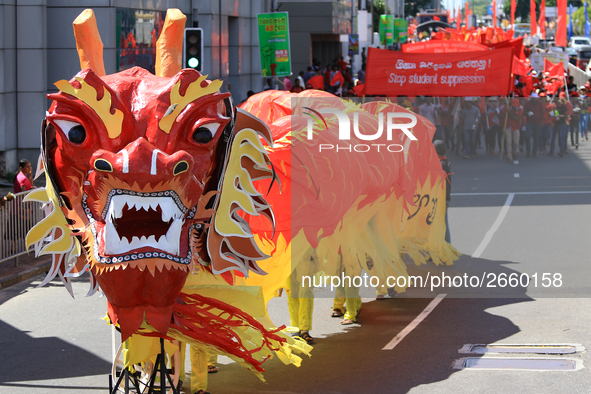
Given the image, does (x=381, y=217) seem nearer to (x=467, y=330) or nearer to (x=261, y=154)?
(x=467, y=330)

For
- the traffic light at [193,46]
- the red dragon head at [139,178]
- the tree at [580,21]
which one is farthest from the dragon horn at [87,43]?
the tree at [580,21]

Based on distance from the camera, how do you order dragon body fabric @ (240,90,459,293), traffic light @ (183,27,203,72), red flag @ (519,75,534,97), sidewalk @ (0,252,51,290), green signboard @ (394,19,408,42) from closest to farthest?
dragon body fabric @ (240,90,459,293) < sidewalk @ (0,252,51,290) < traffic light @ (183,27,203,72) < red flag @ (519,75,534,97) < green signboard @ (394,19,408,42)

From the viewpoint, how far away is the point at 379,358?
7.29m

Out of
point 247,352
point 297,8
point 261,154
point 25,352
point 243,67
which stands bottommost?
point 25,352

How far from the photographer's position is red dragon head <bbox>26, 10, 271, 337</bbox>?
434 cm

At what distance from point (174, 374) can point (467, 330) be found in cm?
352

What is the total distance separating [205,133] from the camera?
470cm

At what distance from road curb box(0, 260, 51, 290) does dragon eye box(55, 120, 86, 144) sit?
630cm

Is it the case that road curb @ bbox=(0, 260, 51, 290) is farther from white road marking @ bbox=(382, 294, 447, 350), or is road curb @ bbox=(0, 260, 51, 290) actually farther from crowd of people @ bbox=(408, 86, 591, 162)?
crowd of people @ bbox=(408, 86, 591, 162)

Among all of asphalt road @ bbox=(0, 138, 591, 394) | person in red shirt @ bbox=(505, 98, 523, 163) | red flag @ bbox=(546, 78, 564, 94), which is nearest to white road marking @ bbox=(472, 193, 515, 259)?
asphalt road @ bbox=(0, 138, 591, 394)

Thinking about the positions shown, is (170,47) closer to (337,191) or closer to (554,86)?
(337,191)

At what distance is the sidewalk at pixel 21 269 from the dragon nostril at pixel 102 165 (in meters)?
6.52

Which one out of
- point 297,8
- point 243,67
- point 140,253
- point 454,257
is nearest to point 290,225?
point 140,253

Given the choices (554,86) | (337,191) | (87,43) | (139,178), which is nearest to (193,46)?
(337,191)
